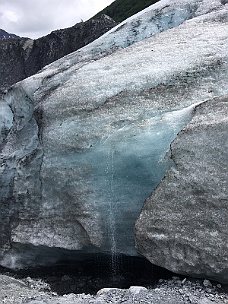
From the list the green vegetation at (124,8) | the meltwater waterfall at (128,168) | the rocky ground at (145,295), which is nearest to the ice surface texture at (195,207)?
the rocky ground at (145,295)

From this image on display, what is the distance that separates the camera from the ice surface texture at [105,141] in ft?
29.3

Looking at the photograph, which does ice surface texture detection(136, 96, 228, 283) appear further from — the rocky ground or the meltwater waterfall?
the meltwater waterfall

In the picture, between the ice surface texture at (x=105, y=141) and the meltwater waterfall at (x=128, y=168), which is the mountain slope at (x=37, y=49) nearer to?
the ice surface texture at (x=105, y=141)

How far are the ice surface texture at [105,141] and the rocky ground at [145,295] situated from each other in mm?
1049

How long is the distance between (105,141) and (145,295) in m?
2.80

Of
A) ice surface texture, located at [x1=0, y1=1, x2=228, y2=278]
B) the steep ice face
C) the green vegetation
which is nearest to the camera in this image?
ice surface texture, located at [x1=0, y1=1, x2=228, y2=278]

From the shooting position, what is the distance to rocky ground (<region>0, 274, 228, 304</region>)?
7.89 meters

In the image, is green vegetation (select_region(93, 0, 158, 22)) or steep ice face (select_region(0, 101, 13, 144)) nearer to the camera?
steep ice face (select_region(0, 101, 13, 144))

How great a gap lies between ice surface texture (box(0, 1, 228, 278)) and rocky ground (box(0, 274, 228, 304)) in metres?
1.05

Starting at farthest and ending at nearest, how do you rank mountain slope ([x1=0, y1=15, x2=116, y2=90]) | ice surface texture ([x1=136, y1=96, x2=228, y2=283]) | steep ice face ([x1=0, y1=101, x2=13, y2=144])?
mountain slope ([x1=0, y1=15, x2=116, y2=90]), steep ice face ([x1=0, y1=101, x2=13, y2=144]), ice surface texture ([x1=136, y1=96, x2=228, y2=283])

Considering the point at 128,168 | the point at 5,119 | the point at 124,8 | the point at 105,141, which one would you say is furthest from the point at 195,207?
the point at 124,8

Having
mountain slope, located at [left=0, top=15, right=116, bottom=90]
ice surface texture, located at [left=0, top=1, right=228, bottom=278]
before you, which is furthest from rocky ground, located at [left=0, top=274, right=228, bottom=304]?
mountain slope, located at [left=0, top=15, right=116, bottom=90]

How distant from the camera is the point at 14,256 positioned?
1052 cm

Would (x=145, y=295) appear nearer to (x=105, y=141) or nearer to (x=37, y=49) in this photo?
(x=105, y=141)
